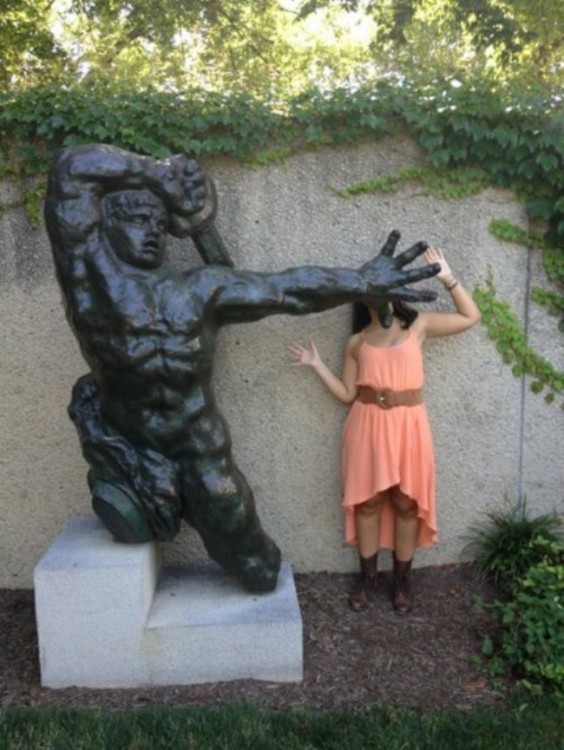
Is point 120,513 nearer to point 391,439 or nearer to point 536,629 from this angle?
point 391,439

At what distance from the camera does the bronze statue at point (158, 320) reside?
3.29m

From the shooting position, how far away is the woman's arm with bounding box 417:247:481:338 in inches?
153

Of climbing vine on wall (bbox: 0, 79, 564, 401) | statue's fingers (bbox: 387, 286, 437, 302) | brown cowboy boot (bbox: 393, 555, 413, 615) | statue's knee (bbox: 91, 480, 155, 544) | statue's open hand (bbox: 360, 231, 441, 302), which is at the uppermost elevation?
climbing vine on wall (bbox: 0, 79, 564, 401)

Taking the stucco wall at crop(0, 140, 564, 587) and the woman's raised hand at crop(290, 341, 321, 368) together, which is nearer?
the woman's raised hand at crop(290, 341, 321, 368)

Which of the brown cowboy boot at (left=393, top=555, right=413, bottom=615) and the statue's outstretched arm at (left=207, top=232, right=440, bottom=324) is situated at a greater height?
the statue's outstretched arm at (left=207, top=232, right=440, bottom=324)

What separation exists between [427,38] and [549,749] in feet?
35.0

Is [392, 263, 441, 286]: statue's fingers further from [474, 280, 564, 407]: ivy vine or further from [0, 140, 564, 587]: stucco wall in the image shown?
[474, 280, 564, 407]: ivy vine

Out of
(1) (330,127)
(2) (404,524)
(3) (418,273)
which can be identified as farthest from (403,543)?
(1) (330,127)

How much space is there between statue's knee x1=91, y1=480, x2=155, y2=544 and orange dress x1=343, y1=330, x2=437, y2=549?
1147 mm

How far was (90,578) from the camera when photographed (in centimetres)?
338

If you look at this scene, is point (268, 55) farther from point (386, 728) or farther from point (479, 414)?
point (386, 728)

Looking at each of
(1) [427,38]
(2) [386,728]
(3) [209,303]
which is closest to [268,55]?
(1) [427,38]

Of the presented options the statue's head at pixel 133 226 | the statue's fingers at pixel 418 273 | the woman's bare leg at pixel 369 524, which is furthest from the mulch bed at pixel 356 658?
the statue's head at pixel 133 226

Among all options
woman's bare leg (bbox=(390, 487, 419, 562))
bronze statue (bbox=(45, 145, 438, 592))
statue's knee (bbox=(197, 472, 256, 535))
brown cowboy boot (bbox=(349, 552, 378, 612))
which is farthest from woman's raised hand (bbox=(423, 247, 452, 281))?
brown cowboy boot (bbox=(349, 552, 378, 612))
